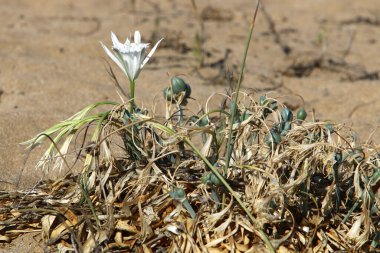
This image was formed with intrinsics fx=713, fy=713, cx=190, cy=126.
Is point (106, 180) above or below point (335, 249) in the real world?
above

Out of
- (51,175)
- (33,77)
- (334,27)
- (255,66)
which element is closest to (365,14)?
(334,27)

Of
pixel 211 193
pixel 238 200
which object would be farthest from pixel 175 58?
pixel 238 200

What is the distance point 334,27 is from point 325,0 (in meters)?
0.98

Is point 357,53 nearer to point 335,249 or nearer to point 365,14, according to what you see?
point 365,14

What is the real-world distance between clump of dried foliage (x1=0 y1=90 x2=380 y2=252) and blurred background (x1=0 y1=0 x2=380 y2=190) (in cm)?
44

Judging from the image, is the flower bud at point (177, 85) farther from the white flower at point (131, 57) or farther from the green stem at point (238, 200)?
the green stem at point (238, 200)

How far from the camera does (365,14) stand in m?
5.27

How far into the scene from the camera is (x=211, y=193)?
166 centimetres

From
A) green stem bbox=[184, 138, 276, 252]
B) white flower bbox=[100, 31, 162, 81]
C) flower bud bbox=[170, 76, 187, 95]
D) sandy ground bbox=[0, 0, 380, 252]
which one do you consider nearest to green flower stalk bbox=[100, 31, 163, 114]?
white flower bbox=[100, 31, 162, 81]

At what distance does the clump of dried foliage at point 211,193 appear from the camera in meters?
1.60

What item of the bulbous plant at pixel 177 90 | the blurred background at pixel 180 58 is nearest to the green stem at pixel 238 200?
the bulbous plant at pixel 177 90

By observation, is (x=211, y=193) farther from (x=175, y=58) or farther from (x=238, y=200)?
(x=175, y=58)

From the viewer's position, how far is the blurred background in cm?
288

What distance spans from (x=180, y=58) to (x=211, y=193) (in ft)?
7.07
